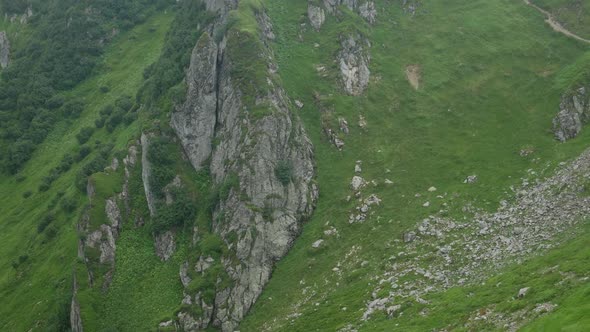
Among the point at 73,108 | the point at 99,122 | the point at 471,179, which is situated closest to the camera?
the point at 471,179

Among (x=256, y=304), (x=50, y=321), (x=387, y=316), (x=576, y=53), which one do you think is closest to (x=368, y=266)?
(x=387, y=316)

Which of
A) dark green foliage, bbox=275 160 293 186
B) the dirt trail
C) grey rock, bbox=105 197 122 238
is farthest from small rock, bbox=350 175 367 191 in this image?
the dirt trail

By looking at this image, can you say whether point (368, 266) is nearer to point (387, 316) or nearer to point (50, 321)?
point (387, 316)

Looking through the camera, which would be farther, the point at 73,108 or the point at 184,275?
the point at 73,108

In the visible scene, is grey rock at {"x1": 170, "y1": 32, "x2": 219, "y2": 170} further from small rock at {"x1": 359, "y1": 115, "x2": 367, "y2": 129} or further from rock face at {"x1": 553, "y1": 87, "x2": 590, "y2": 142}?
rock face at {"x1": 553, "y1": 87, "x2": 590, "y2": 142}

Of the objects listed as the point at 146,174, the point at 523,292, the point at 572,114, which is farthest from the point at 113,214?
the point at 572,114

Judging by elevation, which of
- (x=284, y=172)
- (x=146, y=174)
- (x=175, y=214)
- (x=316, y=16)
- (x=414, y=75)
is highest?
(x=316, y=16)

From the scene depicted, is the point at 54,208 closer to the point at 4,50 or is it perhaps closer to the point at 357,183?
the point at 357,183
